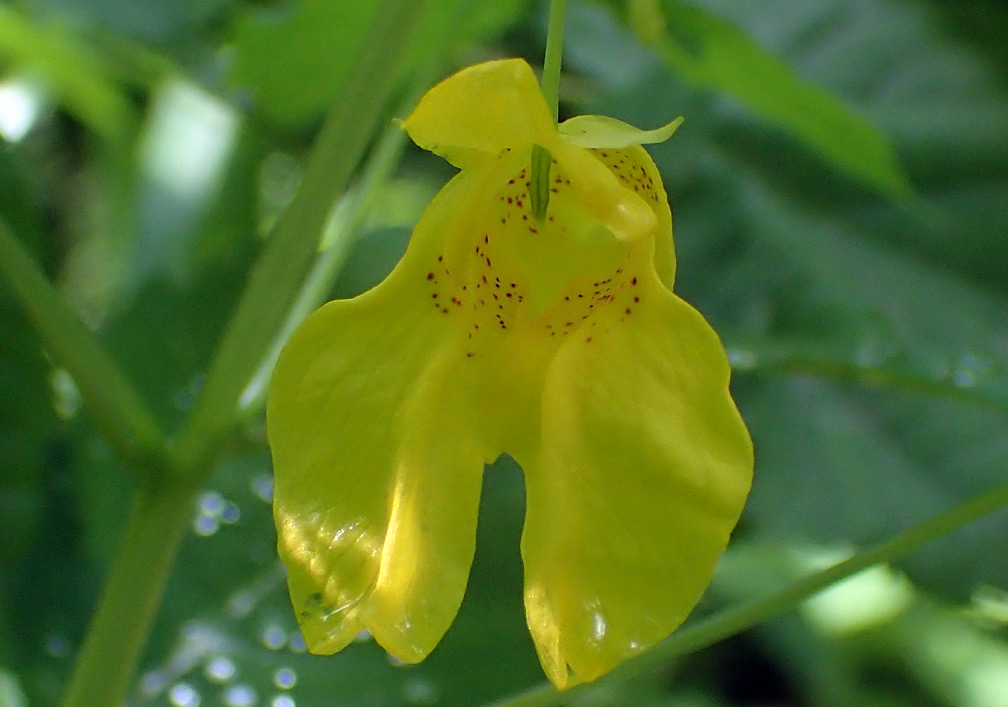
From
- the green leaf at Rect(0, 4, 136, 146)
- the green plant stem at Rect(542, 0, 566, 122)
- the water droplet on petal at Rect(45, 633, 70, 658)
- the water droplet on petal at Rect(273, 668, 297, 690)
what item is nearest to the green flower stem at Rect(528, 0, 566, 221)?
the green plant stem at Rect(542, 0, 566, 122)

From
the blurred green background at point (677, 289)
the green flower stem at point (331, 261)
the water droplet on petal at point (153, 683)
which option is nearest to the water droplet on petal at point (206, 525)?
the blurred green background at point (677, 289)

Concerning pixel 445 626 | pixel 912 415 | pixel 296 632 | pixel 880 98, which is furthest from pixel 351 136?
pixel 880 98

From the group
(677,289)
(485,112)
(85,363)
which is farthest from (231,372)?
(677,289)

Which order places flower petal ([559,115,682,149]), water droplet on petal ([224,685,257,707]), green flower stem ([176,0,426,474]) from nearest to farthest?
flower petal ([559,115,682,149])
green flower stem ([176,0,426,474])
water droplet on petal ([224,685,257,707])

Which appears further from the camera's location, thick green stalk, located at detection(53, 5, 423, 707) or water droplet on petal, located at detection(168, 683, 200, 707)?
water droplet on petal, located at detection(168, 683, 200, 707)

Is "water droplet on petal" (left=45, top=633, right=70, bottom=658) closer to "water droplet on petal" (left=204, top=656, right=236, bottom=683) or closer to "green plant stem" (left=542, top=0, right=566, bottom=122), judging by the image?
"water droplet on petal" (left=204, top=656, right=236, bottom=683)

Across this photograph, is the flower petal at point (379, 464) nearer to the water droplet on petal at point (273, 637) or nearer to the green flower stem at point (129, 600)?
the green flower stem at point (129, 600)

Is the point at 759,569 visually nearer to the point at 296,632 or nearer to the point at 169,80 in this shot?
the point at 296,632
